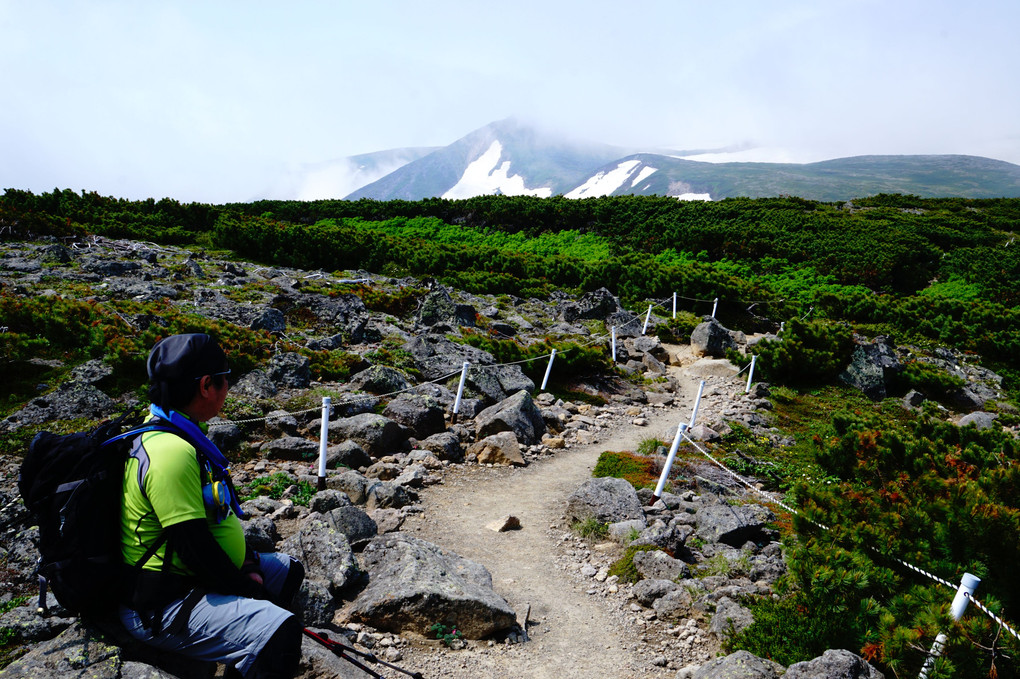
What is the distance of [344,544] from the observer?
5227mm

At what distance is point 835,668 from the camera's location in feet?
12.0

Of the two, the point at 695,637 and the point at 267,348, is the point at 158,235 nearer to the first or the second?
the point at 267,348

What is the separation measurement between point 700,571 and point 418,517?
3419 millimetres

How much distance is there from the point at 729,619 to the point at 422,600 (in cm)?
269

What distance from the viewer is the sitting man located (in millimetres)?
2613

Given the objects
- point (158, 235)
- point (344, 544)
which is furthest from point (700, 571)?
point (158, 235)

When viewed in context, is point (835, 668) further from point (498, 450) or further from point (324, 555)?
point (498, 450)

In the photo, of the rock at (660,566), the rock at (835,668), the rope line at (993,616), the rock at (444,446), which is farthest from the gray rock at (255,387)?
the rope line at (993,616)

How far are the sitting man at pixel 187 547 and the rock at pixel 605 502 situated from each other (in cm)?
501

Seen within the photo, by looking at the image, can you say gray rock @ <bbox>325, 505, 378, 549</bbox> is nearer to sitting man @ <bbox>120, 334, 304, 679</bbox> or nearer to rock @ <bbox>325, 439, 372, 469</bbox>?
rock @ <bbox>325, 439, 372, 469</bbox>

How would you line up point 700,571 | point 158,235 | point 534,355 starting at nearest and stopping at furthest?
point 700,571
point 534,355
point 158,235

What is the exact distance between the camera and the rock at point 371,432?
8.55 meters

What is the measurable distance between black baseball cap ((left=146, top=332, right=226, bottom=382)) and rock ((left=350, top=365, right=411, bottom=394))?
24.0 ft

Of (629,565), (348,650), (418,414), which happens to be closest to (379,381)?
(418,414)
